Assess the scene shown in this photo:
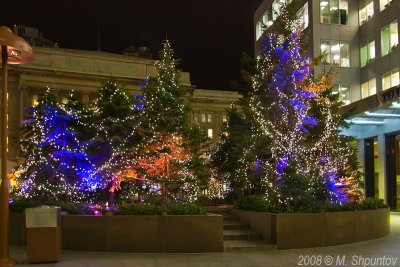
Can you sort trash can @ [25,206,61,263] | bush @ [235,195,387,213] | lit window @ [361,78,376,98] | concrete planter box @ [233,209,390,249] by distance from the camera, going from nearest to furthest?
trash can @ [25,206,61,263], concrete planter box @ [233,209,390,249], bush @ [235,195,387,213], lit window @ [361,78,376,98]

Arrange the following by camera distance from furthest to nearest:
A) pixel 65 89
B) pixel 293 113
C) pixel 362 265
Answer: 1. pixel 65 89
2. pixel 293 113
3. pixel 362 265

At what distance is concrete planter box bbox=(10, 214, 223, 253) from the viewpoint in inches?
519

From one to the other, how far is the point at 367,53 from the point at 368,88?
2.64 m

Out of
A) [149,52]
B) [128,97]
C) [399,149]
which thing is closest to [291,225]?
[128,97]

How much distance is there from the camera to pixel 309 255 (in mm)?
12742

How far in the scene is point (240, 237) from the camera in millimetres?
14781

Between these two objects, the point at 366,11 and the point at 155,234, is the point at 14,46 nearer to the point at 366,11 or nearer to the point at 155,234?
the point at 155,234

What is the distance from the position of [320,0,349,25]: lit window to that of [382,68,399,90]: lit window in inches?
259

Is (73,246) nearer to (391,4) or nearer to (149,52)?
(391,4)

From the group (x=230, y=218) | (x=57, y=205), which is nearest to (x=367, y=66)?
(x=230, y=218)

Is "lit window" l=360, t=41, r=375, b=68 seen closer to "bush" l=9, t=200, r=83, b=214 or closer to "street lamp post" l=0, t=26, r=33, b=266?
"bush" l=9, t=200, r=83, b=214

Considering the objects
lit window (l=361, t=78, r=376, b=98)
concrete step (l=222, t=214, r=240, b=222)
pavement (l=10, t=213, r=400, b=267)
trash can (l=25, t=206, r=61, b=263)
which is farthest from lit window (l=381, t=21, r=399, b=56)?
trash can (l=25, t=206, r=61, b=263)

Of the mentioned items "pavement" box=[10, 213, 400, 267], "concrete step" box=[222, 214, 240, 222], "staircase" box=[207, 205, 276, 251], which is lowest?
"pavement" box=[10, 213, 400, 267]

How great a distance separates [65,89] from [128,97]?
159ft
